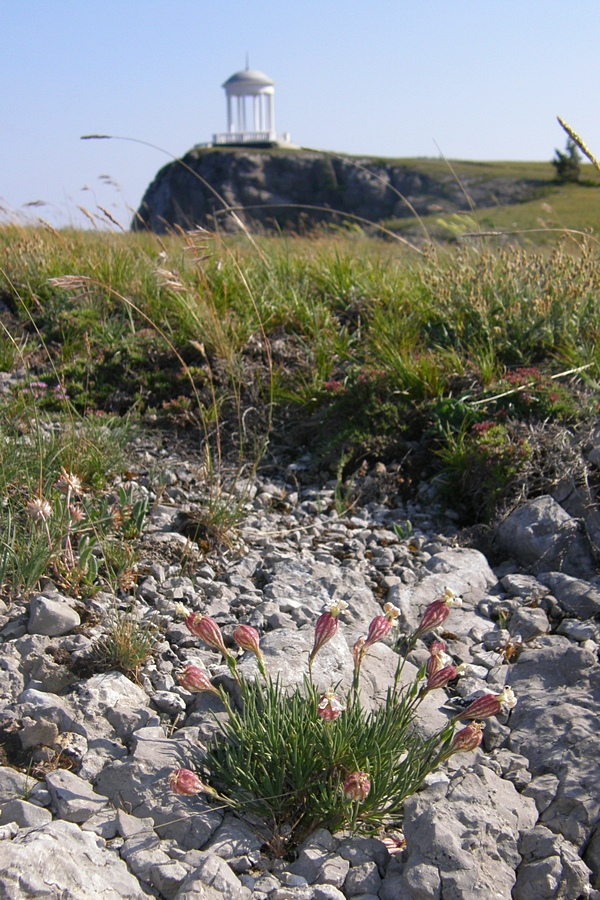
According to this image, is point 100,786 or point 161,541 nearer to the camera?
point 100,786

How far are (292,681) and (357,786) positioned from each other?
652 millimetres

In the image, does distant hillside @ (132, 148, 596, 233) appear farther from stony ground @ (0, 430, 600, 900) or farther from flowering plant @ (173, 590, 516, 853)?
flowering plant @ (173, 590, 516, 853)

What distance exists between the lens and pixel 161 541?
3547 millimetres

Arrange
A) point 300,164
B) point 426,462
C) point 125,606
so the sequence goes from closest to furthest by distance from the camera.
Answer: point 125,606 < point 426,462 < point 300,164

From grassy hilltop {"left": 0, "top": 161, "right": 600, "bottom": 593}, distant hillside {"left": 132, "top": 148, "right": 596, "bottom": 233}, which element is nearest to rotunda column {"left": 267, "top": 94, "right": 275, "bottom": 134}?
distant hillside {"left": 132, "top": 148, "right": 596, "bottom": 233}

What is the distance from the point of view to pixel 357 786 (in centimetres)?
194

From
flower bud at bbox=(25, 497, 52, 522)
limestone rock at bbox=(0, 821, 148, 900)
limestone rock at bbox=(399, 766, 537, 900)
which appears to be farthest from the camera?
flower bud at bbox=(25, 497, 52, 522)

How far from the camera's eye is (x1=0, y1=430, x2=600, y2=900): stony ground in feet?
6.35

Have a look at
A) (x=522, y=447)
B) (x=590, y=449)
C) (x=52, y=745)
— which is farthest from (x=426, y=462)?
(x=52, y=745)

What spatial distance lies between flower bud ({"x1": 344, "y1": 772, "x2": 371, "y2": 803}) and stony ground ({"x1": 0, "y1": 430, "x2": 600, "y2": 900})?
0.21 metres

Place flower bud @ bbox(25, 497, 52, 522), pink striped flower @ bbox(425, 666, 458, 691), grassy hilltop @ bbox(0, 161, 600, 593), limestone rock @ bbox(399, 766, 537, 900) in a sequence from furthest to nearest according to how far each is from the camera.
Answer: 1. grassy hilltop @ bbox(0, 161, 600, 593)
2. flower bud @ bbox(25, 497, 52, 522)
3. pink striped flower @ bbox(425, 666, 458, 691)
4. limestone rock @ bbox(399, 766, 537, 900)

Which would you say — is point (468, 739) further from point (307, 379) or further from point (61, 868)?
point (307, 379)

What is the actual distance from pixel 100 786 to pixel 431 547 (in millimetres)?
2187

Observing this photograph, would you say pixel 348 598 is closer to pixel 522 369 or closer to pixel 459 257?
pixel 522 369
